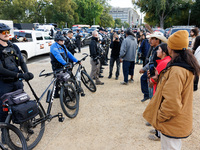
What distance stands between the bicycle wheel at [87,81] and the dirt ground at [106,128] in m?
0.26

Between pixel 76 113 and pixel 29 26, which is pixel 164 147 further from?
pixel 29 26

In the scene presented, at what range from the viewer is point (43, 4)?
38.4 m

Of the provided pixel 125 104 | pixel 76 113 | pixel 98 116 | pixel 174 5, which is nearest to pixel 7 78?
pixel 76 113

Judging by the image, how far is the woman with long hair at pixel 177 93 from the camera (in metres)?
1.62

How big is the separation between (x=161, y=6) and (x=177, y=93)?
1406 inches

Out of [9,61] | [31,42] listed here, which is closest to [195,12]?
[31,42]

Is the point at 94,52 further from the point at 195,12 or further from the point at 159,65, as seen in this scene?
the point at 195,12

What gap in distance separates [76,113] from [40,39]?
335 inches

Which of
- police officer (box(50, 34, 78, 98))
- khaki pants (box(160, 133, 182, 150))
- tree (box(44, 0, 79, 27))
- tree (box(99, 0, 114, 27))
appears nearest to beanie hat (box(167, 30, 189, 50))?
khaki pants (box(160, 133, 182, 150))

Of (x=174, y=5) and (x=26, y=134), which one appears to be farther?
(x=174, y=5)

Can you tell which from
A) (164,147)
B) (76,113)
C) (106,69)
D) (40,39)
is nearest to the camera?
(164,147)

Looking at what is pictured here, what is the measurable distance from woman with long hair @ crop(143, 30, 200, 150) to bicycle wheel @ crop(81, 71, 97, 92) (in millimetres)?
3228

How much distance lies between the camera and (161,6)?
106 feet

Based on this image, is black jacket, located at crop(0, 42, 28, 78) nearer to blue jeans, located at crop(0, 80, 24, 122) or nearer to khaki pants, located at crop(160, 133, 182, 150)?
blue jeans, located at crop(0, 80, 24, 122)
